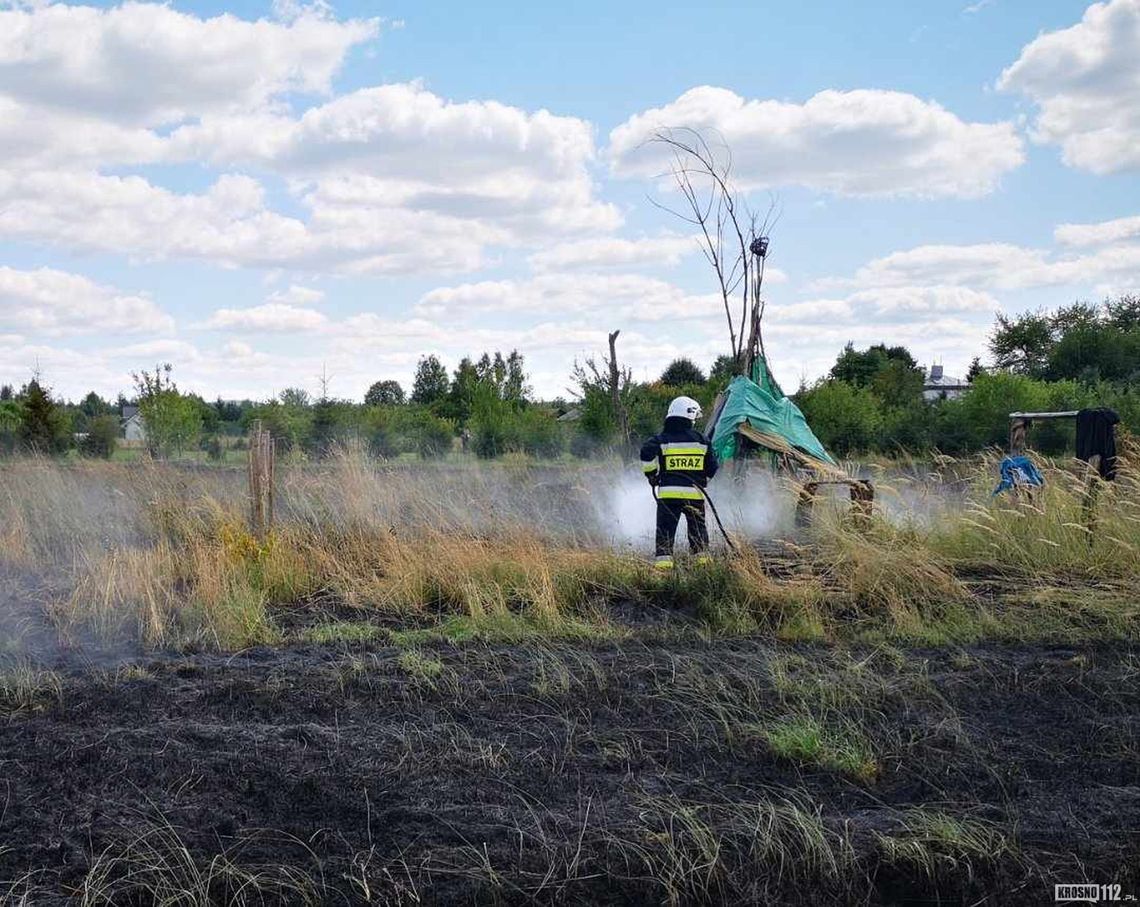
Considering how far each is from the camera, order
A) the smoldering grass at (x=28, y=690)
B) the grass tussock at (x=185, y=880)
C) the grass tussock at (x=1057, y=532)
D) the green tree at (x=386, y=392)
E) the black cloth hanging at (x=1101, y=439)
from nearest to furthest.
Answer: the grass tussock at (x=185, y=880) < the smoldering grass at (x=28, y=690) < the grass tussock at (x=1057, y=532) < the black cloth hanging at (x=1101, y=439) < the green tree at (x=386, y=392)

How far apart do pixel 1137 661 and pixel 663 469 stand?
4.51 metres

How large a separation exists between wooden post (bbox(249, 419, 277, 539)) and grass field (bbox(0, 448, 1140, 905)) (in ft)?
0.92

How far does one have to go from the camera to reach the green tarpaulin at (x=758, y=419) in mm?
12219

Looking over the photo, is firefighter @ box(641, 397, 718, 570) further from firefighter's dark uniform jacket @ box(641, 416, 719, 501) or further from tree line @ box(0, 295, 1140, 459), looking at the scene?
tree line @ box(0, 295, 1140, 459)

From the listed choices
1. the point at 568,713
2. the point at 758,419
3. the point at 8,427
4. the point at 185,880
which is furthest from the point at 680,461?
the point at 8,427

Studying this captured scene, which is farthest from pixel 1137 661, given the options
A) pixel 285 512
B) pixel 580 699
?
pixel 285 512

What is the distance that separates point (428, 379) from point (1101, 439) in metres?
42.0

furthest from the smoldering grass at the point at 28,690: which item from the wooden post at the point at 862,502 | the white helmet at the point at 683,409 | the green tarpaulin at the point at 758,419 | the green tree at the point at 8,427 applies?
the green tree at the point at 8,427

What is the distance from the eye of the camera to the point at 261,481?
958 centimetres

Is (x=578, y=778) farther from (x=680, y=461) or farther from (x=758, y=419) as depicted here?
(x=758, y=419)

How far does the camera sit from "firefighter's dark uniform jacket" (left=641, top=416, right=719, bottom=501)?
31.4ft

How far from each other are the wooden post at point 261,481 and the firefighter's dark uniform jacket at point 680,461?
142 inches

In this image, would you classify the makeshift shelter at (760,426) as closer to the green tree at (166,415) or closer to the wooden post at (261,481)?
the wooden post at (261,481)

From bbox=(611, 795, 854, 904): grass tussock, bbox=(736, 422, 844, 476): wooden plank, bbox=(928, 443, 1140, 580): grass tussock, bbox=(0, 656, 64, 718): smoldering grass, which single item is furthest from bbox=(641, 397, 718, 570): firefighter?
bbox=(611, 795, 854, 904): grass tussock
